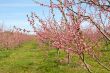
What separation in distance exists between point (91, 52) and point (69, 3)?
136 cm

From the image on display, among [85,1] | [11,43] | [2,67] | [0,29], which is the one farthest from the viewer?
[0,29]

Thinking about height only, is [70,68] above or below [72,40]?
below

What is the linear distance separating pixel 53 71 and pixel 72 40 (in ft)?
39.5

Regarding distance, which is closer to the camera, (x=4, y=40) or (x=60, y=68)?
(x=60, y=68)

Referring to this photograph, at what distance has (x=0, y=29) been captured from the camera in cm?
5859

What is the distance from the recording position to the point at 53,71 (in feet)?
59.0

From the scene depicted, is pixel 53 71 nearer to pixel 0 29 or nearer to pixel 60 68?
pixel 60 68

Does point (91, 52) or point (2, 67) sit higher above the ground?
point (91, 52)

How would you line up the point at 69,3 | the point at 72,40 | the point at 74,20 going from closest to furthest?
1. the point at 69,3
2. the point at 74,20
3. the point at 72,40

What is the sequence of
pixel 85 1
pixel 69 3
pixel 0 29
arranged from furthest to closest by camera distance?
pixel 0 29, pixel 69 3, pixel 85 1

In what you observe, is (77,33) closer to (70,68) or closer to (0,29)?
(70,68)

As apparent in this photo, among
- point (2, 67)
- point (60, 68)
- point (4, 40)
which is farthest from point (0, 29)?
point (60, 68)

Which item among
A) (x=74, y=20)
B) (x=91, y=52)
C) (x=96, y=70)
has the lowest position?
(x=96, y=70)

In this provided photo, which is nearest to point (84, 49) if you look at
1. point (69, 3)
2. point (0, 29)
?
point (69, 3)
